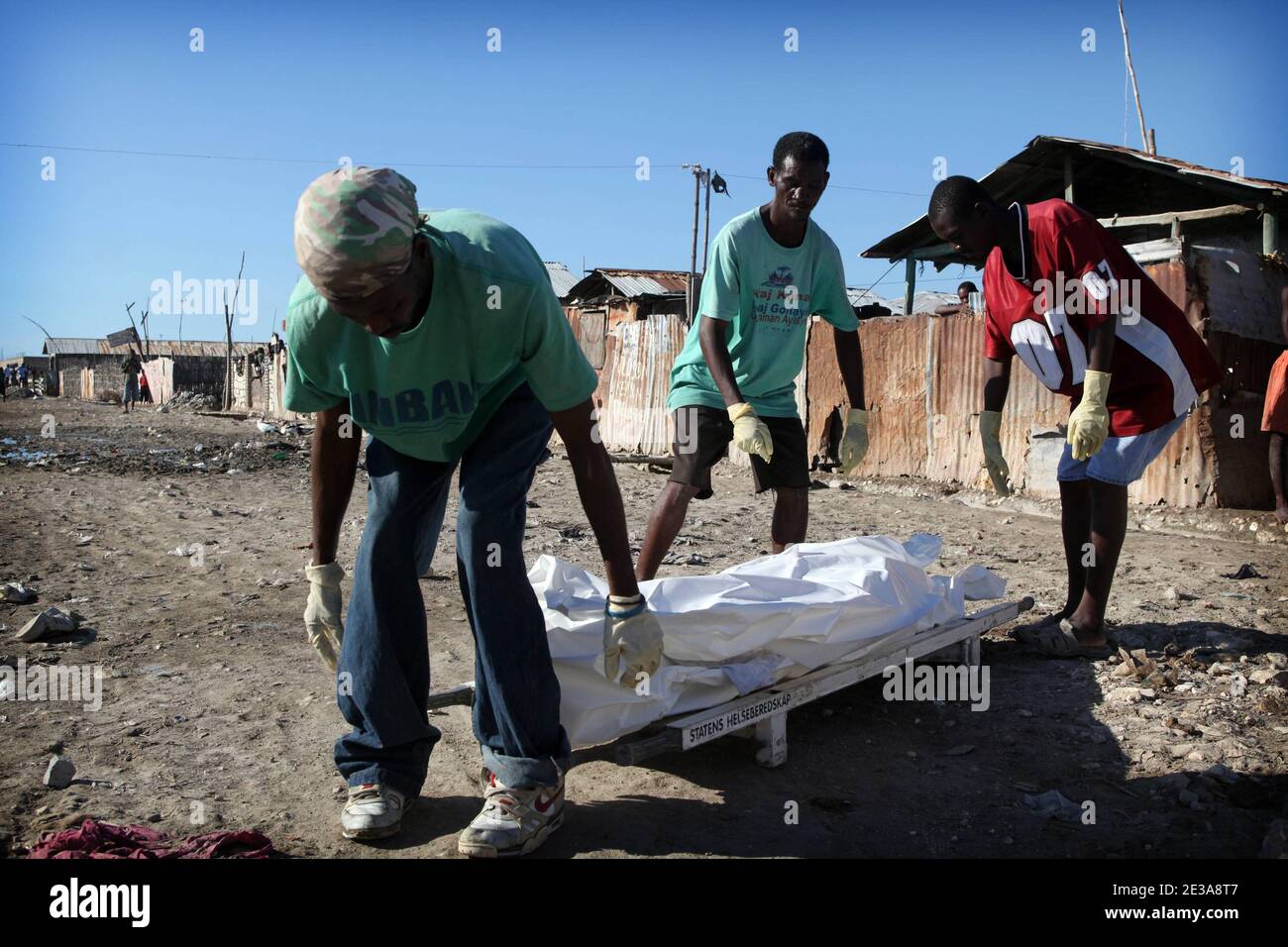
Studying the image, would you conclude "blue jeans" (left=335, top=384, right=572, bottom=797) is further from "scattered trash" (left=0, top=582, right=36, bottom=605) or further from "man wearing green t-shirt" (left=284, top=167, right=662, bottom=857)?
"scattered trash" (left=0, top=582, right=36, bottom=605)

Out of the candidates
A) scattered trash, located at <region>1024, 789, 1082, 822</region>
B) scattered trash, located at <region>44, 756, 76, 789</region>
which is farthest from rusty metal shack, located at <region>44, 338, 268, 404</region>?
scattered trash, located at <region>1024, 789, 1082, 822</region>

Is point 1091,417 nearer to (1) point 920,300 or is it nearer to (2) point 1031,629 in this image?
(2) point 1031,629

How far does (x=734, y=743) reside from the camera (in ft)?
9.11

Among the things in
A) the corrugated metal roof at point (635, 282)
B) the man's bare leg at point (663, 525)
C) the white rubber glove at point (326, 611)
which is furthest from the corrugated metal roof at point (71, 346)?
the white rubber glove at point (326, 611)

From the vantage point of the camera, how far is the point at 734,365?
3.68 meters

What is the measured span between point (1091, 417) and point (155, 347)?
237ft

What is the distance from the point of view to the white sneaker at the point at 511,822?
2.03 m

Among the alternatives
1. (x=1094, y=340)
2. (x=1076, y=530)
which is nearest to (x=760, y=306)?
(x=1094, y=340)

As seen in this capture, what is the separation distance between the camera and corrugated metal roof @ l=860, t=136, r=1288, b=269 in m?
9.89

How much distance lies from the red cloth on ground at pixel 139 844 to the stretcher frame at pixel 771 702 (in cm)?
58

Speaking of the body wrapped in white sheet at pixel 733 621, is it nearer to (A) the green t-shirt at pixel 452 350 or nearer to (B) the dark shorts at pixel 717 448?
(B) the dark shorts at pixel 717 448

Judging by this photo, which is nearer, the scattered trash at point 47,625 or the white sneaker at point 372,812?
the white sneaker at point 372,812
